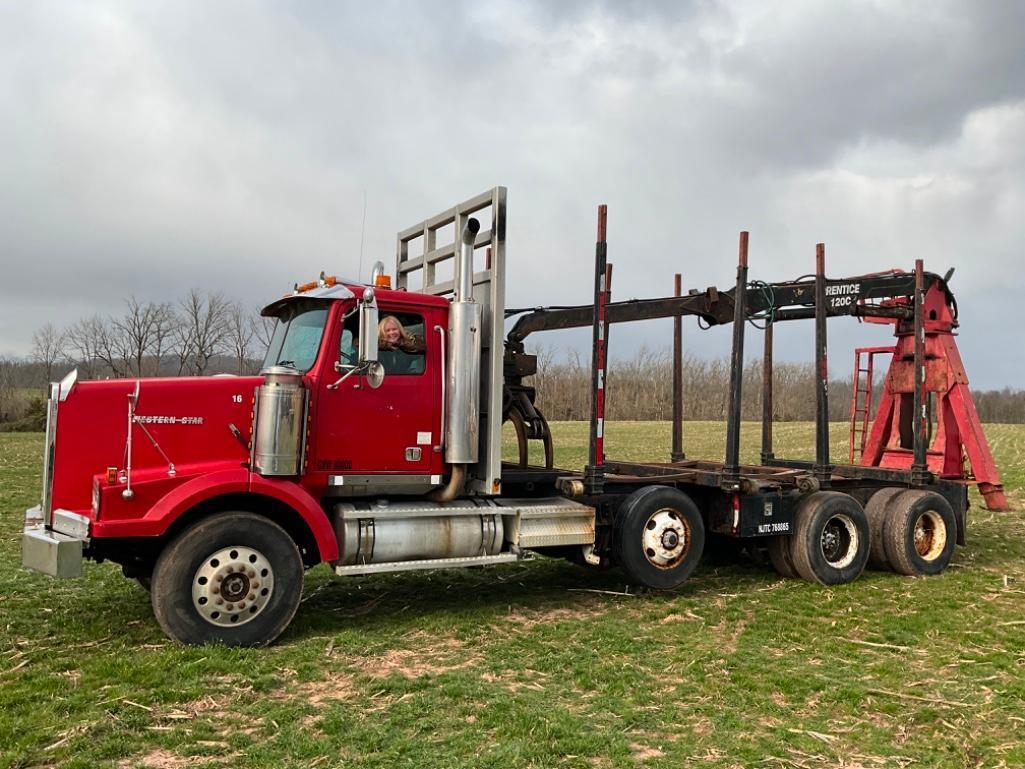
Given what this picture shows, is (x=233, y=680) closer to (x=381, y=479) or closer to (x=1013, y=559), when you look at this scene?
(x=381, y=479)

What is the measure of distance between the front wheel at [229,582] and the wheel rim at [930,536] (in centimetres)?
730

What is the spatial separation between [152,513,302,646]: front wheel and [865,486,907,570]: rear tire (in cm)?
661

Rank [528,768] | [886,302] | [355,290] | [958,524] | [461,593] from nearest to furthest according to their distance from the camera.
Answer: [528,768] → [355,290] → [461,593] → [958,524] → [886,302]

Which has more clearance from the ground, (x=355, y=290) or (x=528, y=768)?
(x=355, y=290)

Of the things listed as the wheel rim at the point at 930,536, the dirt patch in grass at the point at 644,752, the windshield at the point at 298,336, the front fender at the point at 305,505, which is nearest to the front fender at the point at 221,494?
the front fender at the point at 305,505

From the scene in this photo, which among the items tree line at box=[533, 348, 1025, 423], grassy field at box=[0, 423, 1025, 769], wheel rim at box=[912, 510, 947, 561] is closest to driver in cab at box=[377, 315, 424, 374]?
grassy field at box=[0, 423, 1025, 769]

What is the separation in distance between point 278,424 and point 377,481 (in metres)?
1.08

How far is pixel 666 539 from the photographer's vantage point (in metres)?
8.29

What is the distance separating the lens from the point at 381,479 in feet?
24.1

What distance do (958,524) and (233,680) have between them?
866cm

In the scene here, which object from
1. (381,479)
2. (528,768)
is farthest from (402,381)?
(528,768)

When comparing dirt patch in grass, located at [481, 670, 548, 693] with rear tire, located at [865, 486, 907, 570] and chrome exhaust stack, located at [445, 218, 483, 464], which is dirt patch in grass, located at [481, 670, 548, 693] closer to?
chrome exhaust stack, located at [445, 218, 483, 464]

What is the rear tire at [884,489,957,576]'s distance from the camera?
956 cm

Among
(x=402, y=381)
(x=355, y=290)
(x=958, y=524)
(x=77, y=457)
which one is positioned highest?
(x=355, y=290)
